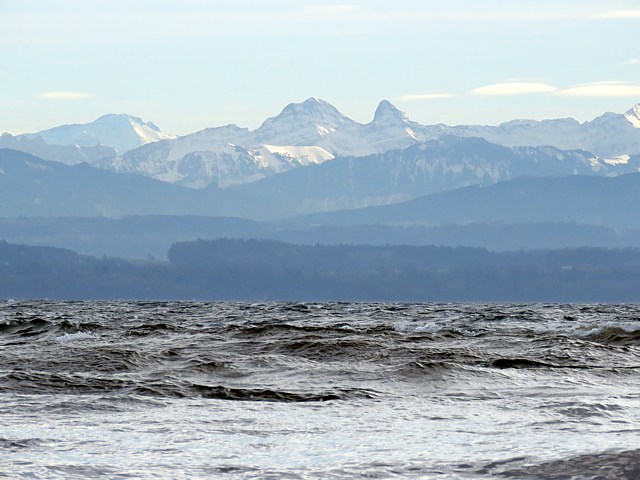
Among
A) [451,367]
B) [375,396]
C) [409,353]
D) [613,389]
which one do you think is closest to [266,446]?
[375,396]

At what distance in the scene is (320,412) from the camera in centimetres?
2186

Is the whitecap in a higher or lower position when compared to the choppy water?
lower

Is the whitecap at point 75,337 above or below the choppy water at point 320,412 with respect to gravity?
below

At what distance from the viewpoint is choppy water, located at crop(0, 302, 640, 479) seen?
1598cm

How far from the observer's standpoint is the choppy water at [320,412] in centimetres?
1598

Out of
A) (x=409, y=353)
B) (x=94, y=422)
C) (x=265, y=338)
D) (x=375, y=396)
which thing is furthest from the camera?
(x=265, y=338)

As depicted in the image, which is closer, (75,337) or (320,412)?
(320,412)

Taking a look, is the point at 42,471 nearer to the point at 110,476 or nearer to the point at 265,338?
the point at 110,476

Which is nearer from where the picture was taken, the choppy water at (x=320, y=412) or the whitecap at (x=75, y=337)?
the choppy water at (x=320, y=412)

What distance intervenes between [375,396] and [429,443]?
21.8 feet

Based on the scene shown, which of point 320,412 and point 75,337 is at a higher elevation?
point 320,412

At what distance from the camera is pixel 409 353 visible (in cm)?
3506

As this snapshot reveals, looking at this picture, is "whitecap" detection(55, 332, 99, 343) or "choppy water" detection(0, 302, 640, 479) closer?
"choppy water" detection(0, 302, 640, 479)

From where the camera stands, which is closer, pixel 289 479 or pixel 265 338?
pixel 289 479
